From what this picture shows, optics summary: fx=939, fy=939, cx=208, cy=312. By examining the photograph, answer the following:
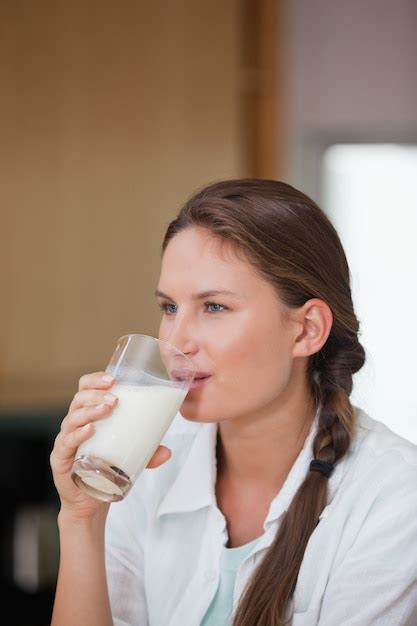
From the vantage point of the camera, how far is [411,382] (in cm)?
351

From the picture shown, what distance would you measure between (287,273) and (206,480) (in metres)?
0.38

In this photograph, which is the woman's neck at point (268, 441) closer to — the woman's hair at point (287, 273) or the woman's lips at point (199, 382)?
the woman's hair at point (287, 273)

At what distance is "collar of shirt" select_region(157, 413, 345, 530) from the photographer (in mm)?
1460

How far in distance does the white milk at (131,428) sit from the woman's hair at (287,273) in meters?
0.29

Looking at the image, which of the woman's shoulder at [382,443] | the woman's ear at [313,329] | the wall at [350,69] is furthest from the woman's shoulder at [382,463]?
the wall at [350,69]

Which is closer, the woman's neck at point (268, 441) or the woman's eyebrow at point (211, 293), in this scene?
the woman's eyebrow at point (211, 293)

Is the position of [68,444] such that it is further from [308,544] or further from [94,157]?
[94,157]

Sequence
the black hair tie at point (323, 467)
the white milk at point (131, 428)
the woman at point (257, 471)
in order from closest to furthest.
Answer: the white milk at point (131, 428) < the woman at point (257, 471) < the black hair tie at point (323, 467)

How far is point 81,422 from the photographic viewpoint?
1.24 meters

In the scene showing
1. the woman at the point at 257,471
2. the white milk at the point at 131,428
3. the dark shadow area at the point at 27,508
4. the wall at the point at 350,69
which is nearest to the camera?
the white milk at the point at 131,428

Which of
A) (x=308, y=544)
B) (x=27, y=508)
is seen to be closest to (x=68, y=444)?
(x=308, y=544)

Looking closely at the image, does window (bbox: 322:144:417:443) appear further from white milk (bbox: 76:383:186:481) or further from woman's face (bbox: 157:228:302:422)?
white milk (bbox: 76:383:186:481)

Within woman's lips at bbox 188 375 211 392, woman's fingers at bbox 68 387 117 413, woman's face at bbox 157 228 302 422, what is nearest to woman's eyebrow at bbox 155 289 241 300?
woman's face at bbox 157 228 302 422

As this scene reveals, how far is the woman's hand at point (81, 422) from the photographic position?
1.23m
